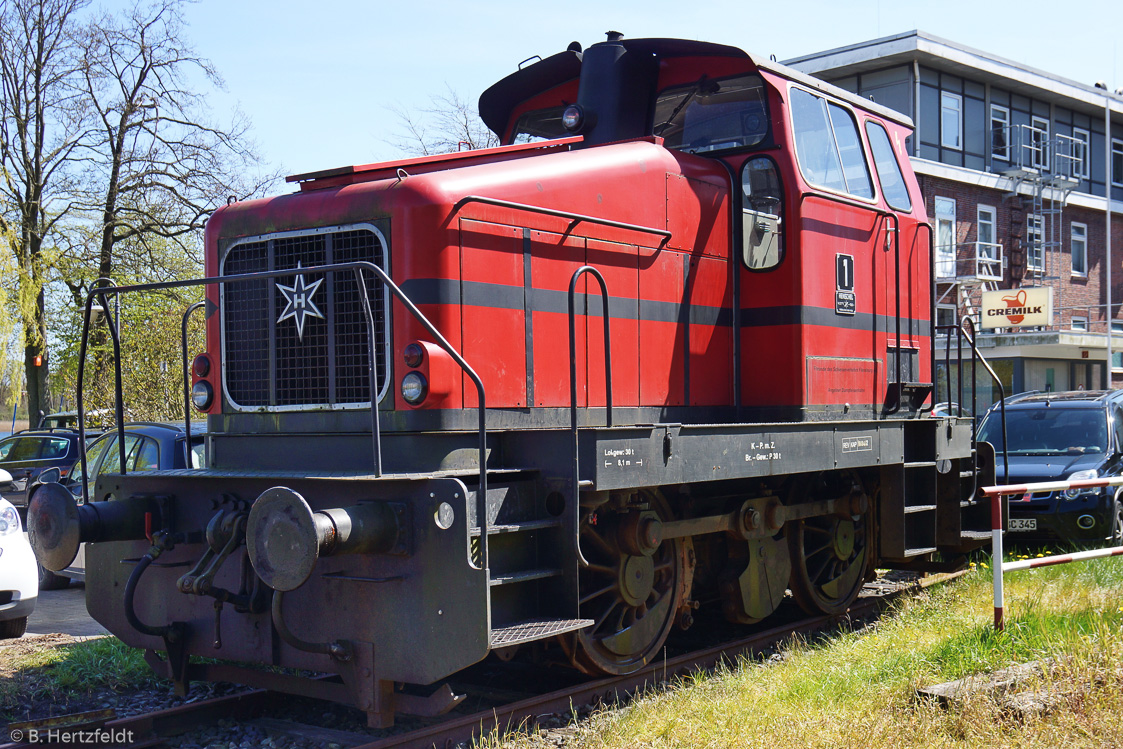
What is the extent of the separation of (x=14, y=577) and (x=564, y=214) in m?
4.21

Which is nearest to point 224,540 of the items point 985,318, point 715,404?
point 715,404

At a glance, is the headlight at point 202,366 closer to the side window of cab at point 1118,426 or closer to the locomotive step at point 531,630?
the locomotive step at point 531,630

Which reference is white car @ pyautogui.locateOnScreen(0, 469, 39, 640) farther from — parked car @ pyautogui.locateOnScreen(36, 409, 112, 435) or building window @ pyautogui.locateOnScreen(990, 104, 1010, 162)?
building window @ pyautogui.locateOnScreen(990, 104, 1010, 162)

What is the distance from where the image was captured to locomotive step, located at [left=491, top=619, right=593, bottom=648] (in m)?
4.35

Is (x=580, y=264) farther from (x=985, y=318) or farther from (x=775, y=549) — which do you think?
(x=985, y=318)

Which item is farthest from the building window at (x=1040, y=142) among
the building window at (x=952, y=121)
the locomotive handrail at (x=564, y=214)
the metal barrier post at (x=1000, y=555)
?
the locomotive handrail at (x=564, y=214)

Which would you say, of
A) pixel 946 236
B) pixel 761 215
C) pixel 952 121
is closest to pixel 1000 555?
pixel 761 215

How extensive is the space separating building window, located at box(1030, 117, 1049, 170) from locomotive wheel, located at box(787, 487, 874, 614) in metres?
27.9

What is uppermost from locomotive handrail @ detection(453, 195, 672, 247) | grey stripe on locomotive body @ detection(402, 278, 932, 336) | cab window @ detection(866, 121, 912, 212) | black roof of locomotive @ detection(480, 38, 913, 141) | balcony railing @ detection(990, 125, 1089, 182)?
balcony railing @ detection(990, 125, 1089, 182)

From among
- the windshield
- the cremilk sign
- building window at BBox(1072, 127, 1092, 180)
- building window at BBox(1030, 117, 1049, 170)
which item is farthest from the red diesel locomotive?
building window at BBox(1072, 127, 1092, 180)

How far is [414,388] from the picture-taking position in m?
4.82

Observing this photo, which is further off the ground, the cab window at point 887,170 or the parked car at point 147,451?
the cab window at point 887,170

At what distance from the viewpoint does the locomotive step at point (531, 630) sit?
171 inches

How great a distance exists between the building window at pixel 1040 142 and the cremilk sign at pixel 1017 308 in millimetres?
6743
